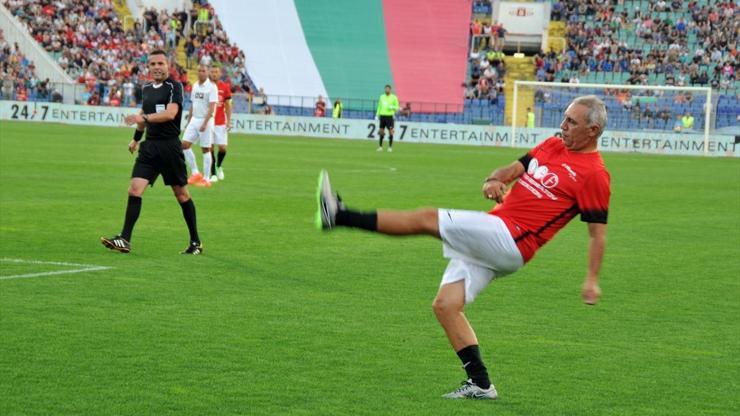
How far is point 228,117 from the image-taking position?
2430 centimetres

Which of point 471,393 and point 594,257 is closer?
point 594,257

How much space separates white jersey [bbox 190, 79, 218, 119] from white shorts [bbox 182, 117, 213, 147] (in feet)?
0.52

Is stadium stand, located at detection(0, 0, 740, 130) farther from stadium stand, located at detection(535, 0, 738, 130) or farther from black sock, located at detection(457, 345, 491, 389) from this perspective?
black sock, located at detection(457, 345, 491, 389)

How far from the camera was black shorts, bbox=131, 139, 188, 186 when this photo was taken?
12758 millimetres

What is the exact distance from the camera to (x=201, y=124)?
897 inches

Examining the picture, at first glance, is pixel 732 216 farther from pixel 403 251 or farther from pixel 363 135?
pixel 363 135

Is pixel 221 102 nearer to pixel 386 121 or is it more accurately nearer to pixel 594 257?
pixel 386 121

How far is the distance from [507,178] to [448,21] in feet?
185

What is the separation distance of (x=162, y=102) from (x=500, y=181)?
7.02m

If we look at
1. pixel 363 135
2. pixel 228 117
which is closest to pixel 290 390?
pixel 228 117

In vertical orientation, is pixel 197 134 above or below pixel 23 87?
above

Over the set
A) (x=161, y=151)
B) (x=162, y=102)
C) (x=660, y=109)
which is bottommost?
(x=660, y=109)

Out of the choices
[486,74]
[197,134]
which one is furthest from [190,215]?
[486,74]

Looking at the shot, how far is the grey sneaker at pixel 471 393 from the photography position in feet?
22.2
